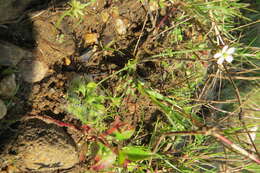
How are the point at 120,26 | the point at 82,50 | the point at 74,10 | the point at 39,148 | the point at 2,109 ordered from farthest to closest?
the point at 120,26, the point at 82,50, the point at 74,10, the point at 39,148, the point at 2,109

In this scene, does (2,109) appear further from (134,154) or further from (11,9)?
(134,154)

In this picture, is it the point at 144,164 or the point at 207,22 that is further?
the point at 207,22

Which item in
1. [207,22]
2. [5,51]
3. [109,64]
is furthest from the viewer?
[207,22]

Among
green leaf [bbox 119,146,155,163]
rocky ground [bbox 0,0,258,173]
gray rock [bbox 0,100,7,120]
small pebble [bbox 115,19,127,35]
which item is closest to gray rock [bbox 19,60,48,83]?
rocky ground [bbox 0,0,258,173]

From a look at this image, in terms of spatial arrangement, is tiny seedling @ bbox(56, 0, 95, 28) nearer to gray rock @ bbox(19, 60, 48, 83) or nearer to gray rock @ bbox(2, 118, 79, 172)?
gray rock @ bbox(19, 60, 48, 83)

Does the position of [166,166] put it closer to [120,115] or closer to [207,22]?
[120,115]

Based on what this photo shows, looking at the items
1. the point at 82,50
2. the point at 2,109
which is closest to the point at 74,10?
the point at 82,50

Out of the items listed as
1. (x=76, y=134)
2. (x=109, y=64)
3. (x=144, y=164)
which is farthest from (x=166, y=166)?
(x=109, y=64)
